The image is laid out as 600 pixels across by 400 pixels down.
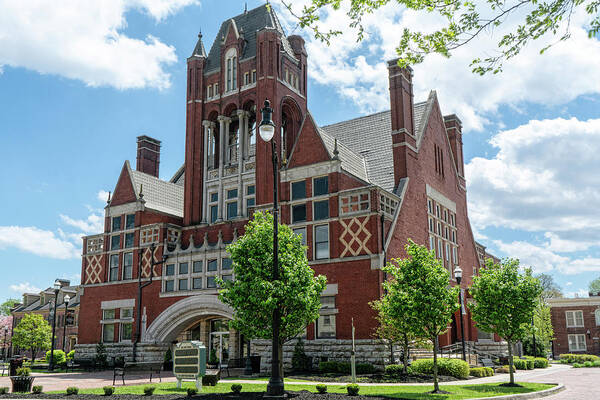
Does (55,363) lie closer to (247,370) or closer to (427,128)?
(247,370)

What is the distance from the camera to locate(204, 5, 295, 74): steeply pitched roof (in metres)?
44.3

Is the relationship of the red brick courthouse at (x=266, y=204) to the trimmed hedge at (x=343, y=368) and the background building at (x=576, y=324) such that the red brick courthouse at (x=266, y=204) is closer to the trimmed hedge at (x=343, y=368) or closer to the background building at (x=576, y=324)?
the trimmed hedge at (x=343, y=368)

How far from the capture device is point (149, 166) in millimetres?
55656

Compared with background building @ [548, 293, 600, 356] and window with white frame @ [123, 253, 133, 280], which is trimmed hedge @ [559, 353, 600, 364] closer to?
background building @ [548, 293, 600, 356]

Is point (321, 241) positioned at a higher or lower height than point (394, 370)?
higher

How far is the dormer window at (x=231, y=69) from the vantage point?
4456 cm

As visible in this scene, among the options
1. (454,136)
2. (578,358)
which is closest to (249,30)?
(454,136)

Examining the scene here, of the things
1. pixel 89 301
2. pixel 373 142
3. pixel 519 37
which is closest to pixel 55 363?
pixel 89 301

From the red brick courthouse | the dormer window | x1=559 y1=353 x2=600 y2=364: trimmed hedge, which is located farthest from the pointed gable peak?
x1=559 y1=353 x2=600 y2=364: trimmed hedge

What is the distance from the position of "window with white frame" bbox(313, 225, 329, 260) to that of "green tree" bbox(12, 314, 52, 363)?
1771 inches

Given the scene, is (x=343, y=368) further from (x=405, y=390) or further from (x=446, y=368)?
(x=405, y=390)

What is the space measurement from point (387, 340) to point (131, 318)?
2167cm

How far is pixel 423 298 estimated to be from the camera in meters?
21.8

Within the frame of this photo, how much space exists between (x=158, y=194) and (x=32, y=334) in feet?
96.8
